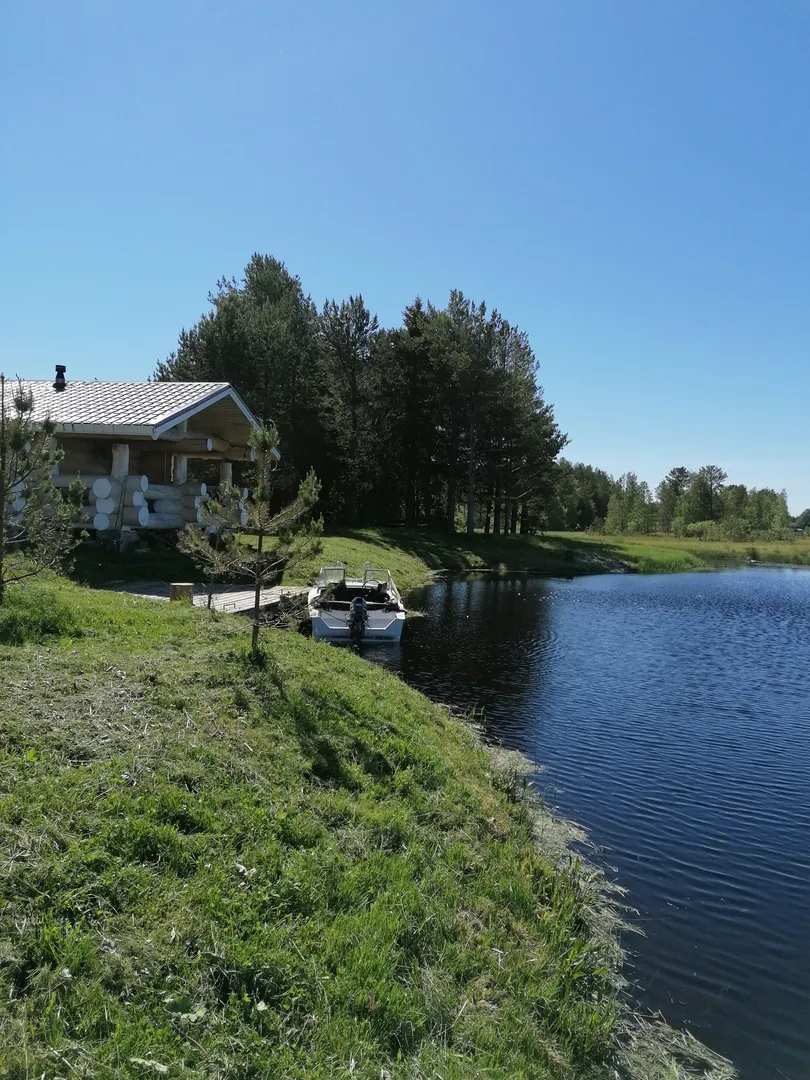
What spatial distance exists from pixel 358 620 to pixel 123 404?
10282 millimetres

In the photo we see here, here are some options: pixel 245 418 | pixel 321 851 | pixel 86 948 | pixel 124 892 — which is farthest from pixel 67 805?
pixel 245 418

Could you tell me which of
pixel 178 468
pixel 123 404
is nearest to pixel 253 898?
pixel 123 404

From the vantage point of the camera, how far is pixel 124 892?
4848mm

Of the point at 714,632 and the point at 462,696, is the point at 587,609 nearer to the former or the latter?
the point at 714,632

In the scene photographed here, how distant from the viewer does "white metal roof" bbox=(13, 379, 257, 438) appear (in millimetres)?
21016

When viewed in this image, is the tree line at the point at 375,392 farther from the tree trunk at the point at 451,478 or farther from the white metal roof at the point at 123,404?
the white metal roof at the point at 123,404

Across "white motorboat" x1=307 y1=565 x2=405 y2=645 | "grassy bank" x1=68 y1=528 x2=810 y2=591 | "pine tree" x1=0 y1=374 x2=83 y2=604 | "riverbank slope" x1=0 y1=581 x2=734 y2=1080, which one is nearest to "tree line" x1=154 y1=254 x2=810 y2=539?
"grassy bank" x1=68 y1=528 x2=810 y2=591

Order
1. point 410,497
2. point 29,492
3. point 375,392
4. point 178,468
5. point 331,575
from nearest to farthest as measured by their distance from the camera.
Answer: point 29,492, point 331,575, point 178,468, point 375,392, point 410,497

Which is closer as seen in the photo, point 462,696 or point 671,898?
point 671,898

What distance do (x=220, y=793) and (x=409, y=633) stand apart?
57.5 ft

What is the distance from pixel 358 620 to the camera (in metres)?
20.4

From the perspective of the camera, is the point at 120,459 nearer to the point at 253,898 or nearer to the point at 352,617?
the point at 352,617

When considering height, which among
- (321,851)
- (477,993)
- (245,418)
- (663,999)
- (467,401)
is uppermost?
(467,401)

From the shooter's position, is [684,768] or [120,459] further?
[120,459]
